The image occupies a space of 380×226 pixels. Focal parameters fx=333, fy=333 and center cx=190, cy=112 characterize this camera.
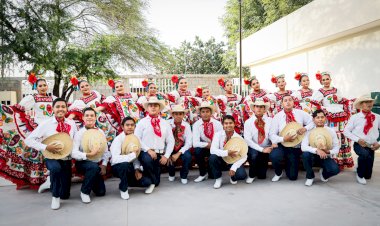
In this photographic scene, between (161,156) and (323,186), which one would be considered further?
(161,156)

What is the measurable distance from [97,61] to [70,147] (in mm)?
7013

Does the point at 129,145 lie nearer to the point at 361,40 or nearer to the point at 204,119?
the point at 204,119

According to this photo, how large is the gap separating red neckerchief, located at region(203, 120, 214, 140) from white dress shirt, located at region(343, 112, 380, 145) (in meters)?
1.81

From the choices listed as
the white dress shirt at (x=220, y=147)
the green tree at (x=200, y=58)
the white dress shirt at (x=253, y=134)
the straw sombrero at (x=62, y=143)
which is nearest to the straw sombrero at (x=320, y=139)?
the white dress shirt at (x=253, y=134)

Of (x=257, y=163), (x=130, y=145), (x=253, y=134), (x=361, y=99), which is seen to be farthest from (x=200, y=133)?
(x=361, y=99)

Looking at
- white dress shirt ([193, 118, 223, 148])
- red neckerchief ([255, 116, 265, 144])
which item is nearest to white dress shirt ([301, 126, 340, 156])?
red neckerchief ([255, 116, 265, 144])

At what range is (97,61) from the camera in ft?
33.6

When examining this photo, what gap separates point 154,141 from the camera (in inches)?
174

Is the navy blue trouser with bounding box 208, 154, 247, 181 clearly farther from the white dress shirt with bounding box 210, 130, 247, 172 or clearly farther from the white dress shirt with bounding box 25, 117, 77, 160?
the white dress shirt with bounding box 25, 117, 77, 160

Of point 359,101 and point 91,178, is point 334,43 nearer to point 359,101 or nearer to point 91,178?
point 359,101

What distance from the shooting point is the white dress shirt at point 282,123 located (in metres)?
4.59

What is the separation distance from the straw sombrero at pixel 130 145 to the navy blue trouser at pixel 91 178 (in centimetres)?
37

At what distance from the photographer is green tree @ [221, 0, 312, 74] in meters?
19.5

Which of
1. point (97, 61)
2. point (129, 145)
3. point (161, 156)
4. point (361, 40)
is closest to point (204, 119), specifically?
point (161, 156)
